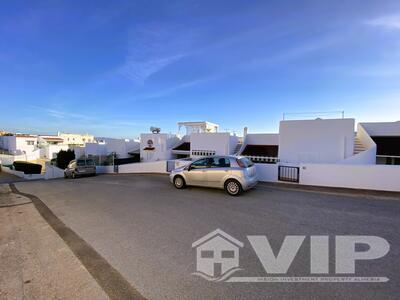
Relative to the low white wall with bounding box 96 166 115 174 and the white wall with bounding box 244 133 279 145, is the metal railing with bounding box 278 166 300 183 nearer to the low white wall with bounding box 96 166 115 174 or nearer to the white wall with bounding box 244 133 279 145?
the white wall with bounding box 244 133 279 145

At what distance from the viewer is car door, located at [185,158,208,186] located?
8141 mm

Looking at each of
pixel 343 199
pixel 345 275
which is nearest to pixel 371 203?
pixel 343 199

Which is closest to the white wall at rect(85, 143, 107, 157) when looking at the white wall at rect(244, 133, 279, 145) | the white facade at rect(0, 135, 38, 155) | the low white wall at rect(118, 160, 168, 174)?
the low white wall at rect(118, 160, 168, 174)

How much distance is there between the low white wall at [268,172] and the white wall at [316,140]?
11.5 ft

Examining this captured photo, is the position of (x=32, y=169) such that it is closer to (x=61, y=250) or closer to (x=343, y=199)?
(x=61, y=250)

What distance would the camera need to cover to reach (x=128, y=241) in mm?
3947

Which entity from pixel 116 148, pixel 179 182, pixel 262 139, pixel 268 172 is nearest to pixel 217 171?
pixel 179 182

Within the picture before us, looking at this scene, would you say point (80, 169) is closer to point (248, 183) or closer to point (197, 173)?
point (197, 173)

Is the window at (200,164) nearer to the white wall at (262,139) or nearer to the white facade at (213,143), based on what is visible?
the white facade at (213,143)

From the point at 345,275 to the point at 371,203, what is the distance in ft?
15.9

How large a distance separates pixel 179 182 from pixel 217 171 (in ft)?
6.45

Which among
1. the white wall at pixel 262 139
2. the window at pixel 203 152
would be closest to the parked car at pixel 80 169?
Result: the window at pixel 203 152

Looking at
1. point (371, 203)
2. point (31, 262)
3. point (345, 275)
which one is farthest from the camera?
point (371, 203)

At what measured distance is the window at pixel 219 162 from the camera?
303 inches
